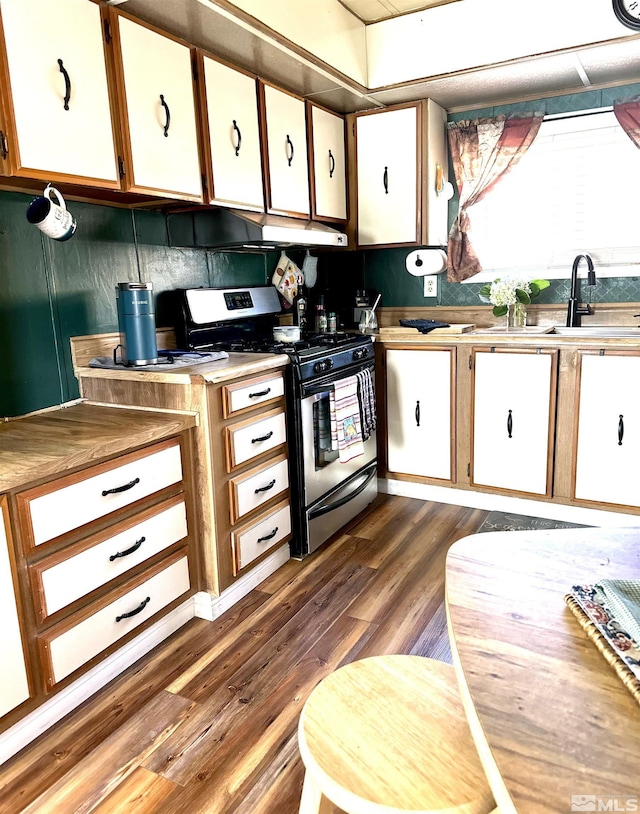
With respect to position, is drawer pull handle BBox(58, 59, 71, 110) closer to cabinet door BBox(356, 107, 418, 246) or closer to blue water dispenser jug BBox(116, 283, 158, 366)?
blue water dispenser jug BBox(116, 283, 158, 366)

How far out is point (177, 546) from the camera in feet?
7.20

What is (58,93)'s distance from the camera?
1.85 metres

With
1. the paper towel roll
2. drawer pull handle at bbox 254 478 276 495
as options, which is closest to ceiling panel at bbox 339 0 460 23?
the paper towel roll

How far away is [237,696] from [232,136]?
2.17 metres

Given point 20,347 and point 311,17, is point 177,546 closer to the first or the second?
point 20,347

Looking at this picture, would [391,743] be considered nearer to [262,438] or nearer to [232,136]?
[262,438]

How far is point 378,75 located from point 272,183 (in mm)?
874

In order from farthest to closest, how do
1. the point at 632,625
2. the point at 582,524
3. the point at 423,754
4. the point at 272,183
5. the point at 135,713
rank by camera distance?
1. the point at 582,524
2. the point at 272,183
3. the point at 135,713
4. the point at 423,754
5. the point at 632,625

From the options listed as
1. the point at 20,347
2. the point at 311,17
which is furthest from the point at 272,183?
the point at 20,347

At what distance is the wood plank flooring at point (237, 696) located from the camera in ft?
5.05

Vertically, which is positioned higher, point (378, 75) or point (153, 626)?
point (378, 75)

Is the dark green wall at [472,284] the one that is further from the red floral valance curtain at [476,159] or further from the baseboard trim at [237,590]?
the baseboard trim at [237,590]

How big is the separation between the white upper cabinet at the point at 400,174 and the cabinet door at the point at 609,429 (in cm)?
118

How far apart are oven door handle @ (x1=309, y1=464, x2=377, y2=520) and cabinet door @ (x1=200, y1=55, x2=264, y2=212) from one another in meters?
1.41
